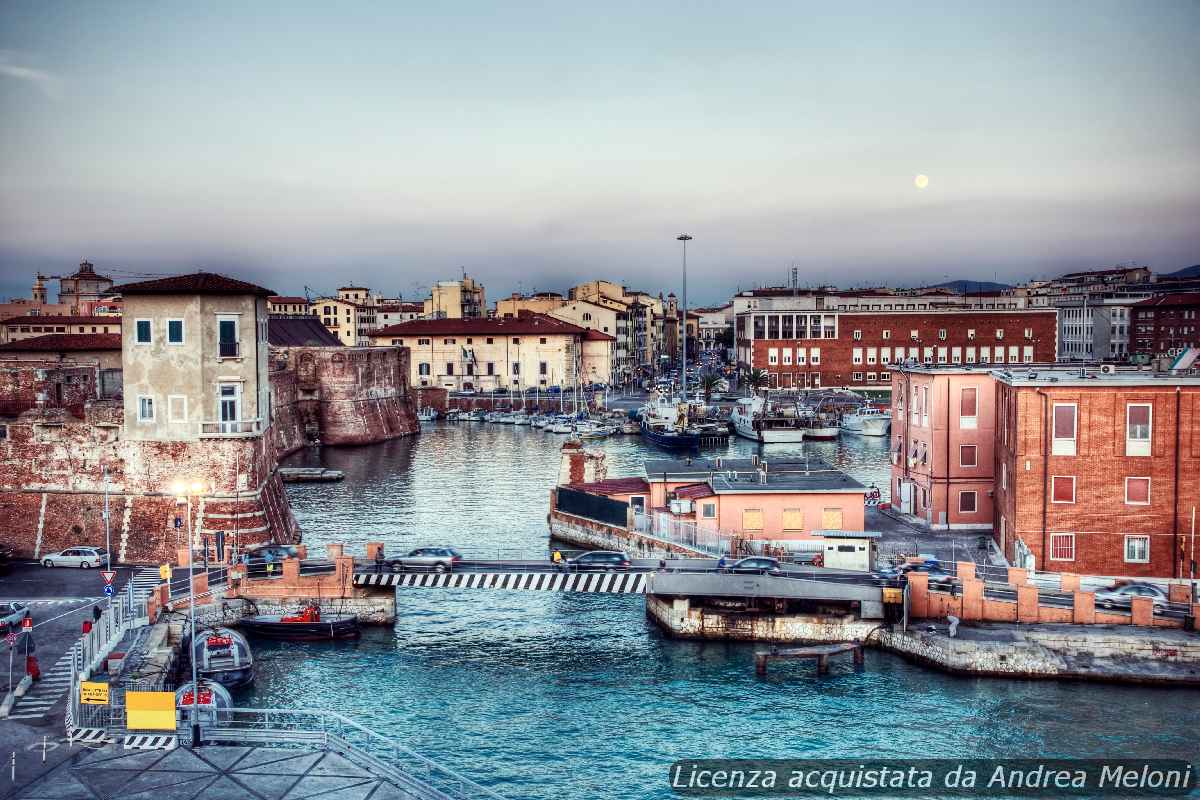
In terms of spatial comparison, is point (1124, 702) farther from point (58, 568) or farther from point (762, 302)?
point (762, 302)

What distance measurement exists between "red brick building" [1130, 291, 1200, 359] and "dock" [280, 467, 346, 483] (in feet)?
339

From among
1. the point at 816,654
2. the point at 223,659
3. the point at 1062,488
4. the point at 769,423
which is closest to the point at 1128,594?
the point at 1062,488

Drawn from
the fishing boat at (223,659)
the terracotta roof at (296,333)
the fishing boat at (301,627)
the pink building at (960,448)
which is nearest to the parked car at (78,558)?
the fishing boat at (301,627)

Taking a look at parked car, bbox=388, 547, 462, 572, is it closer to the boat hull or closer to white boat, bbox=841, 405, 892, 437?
the boat hull

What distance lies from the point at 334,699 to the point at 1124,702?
18.8 m

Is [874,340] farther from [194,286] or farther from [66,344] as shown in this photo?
[194,286]

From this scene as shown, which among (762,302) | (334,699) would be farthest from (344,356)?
(334,699)

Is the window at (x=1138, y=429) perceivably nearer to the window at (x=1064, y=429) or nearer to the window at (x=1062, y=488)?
the window at (x=1064, y=429)

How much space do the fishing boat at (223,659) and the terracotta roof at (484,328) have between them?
90.5 metres

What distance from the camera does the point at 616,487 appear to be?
1716 inches

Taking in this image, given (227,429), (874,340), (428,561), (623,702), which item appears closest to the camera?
(623,702)

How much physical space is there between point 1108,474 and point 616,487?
60.4 feet

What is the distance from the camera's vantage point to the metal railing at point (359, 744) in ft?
61.9

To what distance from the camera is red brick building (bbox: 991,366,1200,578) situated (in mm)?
31625
